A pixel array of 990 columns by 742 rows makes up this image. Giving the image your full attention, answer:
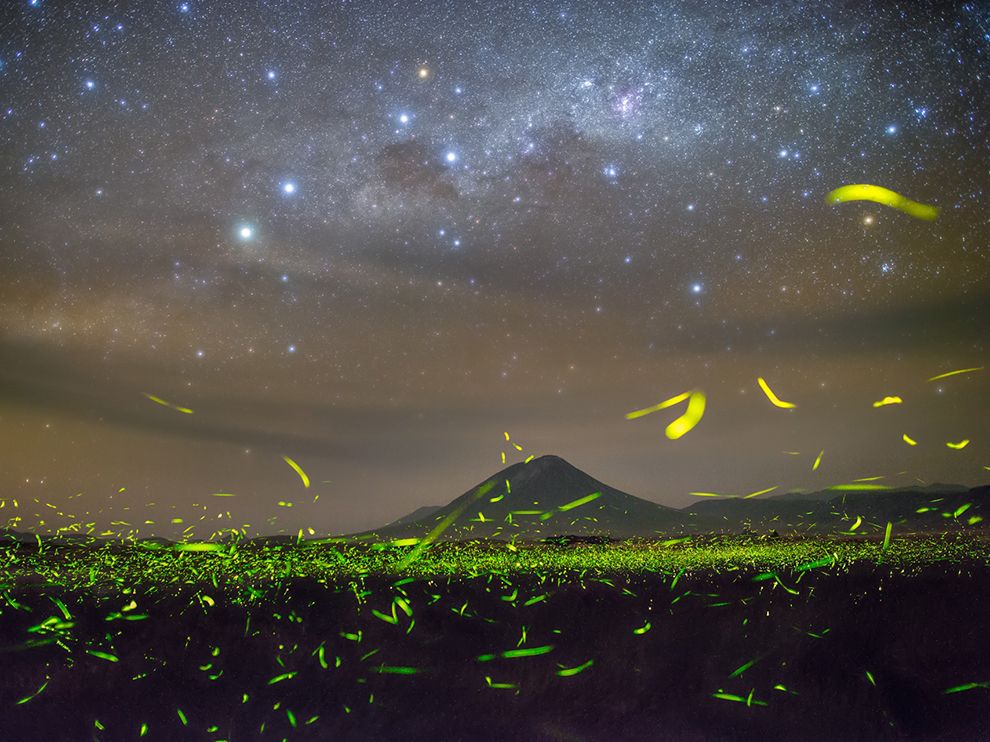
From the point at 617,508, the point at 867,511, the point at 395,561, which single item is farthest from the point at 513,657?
the point at 617,508

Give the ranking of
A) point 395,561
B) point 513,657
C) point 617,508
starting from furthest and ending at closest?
point 617,508
point 395,561
point 513,657

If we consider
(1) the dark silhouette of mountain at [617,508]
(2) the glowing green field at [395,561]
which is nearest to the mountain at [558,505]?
(1) the dark silhouette of mountain at [617,508]

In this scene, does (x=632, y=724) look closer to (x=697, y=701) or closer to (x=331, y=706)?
(x=697, y=701)

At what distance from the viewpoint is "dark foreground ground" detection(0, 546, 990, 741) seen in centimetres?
689

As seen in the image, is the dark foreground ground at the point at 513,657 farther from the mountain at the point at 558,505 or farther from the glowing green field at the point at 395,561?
the mountain at the point at 558,505

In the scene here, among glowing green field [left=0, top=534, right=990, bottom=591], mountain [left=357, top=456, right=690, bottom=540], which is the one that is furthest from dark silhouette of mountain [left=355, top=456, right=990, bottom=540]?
glowing green field [left=0, top=534, right=990, bottom=591]

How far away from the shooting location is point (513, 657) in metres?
7.45

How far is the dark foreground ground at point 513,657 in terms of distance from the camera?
271 inches

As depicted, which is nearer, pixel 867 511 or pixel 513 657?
pixel 513 657

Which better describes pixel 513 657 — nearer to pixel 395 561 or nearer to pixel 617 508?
pixel 395 561

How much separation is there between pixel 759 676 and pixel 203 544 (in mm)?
6885

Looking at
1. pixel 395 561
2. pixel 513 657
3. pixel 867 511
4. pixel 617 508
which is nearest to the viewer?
pixel 513 657

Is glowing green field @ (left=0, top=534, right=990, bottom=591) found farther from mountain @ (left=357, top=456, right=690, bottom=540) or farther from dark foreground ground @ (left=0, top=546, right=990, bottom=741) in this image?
mountain @ (left=357, top=456, right=690, bottom=540)

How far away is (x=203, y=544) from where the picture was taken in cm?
889
